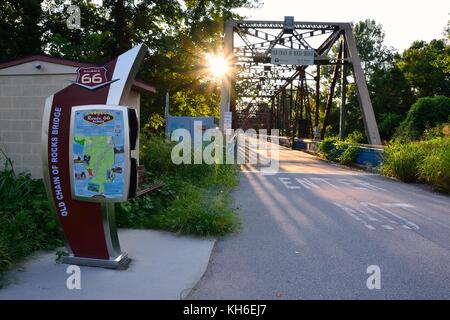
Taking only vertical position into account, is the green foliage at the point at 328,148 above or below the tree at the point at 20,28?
below

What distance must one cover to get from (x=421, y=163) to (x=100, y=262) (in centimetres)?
1213

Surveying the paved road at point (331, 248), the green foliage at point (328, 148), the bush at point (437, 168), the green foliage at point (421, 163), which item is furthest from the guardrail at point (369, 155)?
the paved road at point (331, 248)

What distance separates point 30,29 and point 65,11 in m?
2.32

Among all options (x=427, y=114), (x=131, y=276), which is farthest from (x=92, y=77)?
(x=427, y=114)

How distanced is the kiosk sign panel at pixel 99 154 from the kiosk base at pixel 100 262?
2.42ft

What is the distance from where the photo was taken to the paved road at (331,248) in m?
4.23

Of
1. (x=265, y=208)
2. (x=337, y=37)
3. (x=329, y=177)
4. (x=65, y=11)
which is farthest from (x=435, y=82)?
(x=265, y=208)

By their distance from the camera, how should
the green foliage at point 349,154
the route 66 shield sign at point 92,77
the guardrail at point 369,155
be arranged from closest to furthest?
the route 66 shield sign at point 92,77
the guardrail at point 369,155
the green foliage at point 349,154

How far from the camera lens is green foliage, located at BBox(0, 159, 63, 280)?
15.3ft

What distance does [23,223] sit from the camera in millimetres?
5199

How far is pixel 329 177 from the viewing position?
14922 mm

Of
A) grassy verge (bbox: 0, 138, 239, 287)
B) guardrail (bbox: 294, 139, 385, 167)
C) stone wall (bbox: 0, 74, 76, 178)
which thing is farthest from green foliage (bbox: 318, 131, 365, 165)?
stone wall (bbox: 0, 74, 76, 178)

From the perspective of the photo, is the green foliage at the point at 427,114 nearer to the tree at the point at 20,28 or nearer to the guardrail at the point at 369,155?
the guardrail at the point at 369,155
